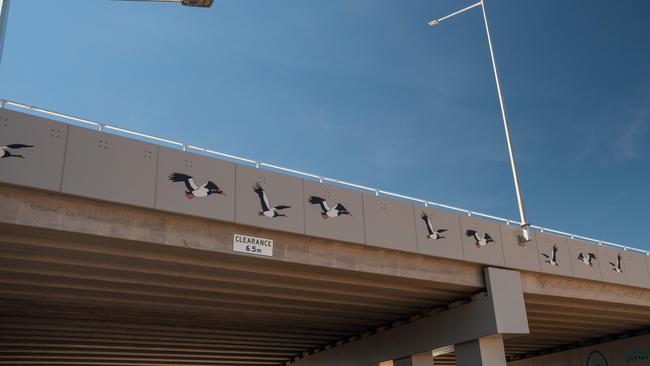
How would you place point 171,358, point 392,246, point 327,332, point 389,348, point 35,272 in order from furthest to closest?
point 171,358 → point 327,332 → point 389,348 → point 392,246 → point 35,272

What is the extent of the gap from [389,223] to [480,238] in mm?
4243

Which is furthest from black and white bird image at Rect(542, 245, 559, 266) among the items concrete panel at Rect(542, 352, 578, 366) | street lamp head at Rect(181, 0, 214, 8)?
street lamp head at Rect(181, 0, 214, 8)

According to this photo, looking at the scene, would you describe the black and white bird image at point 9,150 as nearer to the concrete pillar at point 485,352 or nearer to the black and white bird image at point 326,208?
the black and white bird image at point 326,208

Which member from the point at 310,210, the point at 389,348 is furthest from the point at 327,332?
the point at 310,210

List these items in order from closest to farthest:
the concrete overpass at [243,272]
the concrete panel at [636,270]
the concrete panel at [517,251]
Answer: the concrete overpass at [243,272] < the concrete panel at [517,251] < the concrete panel at [636,270]

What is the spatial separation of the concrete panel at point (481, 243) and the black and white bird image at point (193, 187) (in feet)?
31.3

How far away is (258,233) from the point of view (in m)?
17.2

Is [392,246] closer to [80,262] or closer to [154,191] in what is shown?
[154,191]

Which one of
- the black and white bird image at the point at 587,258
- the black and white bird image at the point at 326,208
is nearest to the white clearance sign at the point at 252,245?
the black and white bird image at the point at 326,208

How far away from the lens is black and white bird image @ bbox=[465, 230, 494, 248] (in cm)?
2192

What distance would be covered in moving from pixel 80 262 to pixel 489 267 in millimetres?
13501

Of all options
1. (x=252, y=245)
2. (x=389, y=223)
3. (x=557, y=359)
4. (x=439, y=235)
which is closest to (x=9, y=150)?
(x=252, y=245)

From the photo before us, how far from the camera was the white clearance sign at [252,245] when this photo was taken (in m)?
16.7

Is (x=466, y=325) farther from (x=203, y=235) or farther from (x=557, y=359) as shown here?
(x=557, y=359)
